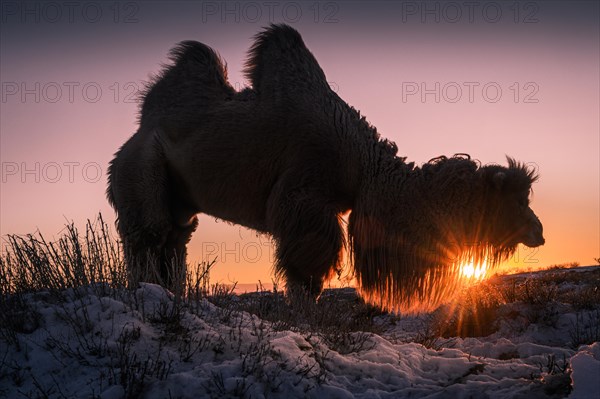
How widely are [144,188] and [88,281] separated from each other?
3510mm

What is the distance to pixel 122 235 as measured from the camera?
330 inches

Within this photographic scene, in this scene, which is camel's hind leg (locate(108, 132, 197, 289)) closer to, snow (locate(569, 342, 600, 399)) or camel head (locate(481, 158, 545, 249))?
camel head (locate(481, 158, 545, 249))

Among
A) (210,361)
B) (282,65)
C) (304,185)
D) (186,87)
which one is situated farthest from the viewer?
(186,87)

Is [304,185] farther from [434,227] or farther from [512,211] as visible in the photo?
[512,211]

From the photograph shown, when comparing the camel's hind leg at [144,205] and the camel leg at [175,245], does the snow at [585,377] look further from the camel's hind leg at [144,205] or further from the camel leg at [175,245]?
the camel leg at [175,245]

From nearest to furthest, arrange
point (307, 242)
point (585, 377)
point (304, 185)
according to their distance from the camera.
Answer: point (585, 377), point (307, 242), point (304, 185)

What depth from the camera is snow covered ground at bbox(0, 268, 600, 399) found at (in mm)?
3535

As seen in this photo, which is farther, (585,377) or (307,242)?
(307,242)

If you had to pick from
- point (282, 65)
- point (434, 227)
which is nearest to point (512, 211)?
point (434, 227)

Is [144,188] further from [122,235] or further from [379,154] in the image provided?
[379,154]

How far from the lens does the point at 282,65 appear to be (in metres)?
8.09

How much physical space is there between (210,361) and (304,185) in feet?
11.9

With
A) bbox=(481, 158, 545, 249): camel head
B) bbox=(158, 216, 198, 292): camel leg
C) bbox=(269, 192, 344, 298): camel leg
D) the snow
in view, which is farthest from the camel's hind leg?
the snow

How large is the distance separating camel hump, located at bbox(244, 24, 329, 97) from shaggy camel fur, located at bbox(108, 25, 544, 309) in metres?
0.02
